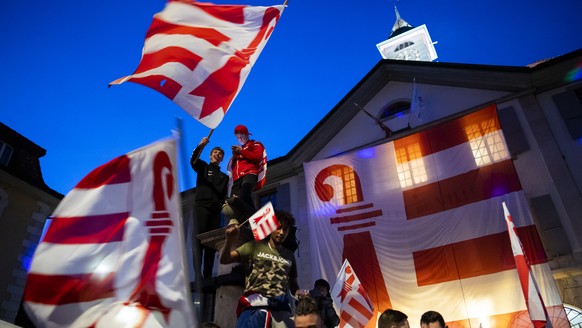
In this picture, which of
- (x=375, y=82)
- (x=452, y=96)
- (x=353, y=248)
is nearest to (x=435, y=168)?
(x=353, y=248)

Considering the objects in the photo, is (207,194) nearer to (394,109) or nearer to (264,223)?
(264,223)

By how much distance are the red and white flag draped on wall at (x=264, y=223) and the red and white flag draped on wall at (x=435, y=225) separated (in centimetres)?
569

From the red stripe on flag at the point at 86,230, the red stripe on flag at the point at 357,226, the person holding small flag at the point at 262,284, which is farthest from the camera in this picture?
the red stripe on flag at the point at 357,226

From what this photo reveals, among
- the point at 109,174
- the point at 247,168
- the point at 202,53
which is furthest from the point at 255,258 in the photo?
the point at 202,53

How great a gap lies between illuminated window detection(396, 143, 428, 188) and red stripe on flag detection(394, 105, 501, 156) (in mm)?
131

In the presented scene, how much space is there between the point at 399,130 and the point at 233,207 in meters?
8.32

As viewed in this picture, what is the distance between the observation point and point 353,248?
9.20m

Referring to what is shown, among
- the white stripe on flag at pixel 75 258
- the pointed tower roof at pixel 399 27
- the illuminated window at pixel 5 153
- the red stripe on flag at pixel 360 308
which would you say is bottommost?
the red stripe on flag at pixel 360 308

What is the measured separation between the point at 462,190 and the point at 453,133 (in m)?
1.60

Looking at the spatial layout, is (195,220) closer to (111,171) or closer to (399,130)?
(111,171)

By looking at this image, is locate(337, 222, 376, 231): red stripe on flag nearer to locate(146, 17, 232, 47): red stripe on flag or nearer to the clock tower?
locate(146, 17, 232, 47): red stripe on flag

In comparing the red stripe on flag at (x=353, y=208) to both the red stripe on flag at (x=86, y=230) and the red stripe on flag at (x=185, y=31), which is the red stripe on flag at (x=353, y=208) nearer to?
the red stripe on flag at (x=185, y=31)

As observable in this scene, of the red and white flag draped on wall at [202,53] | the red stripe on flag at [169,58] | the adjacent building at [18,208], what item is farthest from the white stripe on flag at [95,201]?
the adjacent building at [18,208]

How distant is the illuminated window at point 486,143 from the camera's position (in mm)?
8297
